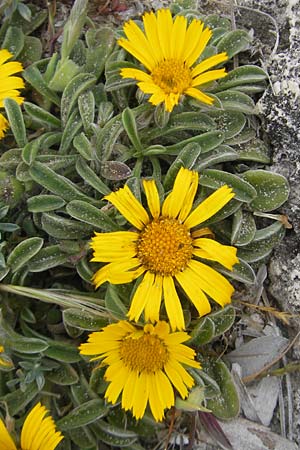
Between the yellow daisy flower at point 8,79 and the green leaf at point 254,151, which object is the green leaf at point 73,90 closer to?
the yellow daisy flower at point 8,79

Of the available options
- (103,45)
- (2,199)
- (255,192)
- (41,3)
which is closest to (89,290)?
(2,199)

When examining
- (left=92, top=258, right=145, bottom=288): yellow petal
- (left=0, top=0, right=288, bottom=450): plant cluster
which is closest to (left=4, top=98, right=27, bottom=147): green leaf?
(left=0, top=0, right=288, bottom=450): plant cluster

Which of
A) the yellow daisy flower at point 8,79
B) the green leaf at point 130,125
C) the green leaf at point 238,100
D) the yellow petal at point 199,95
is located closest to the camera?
the yellow petal at point 199,95

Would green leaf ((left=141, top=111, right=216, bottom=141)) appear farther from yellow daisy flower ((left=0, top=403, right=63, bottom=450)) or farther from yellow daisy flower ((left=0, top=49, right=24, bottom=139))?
yellow daisy flower ((left=0, top=403, right=63, bottom=450))

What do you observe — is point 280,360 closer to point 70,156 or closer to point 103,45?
point 70,156

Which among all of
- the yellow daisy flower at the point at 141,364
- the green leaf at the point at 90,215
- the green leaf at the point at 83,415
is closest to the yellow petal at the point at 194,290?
the yellow daisy flower at the point at 141,364

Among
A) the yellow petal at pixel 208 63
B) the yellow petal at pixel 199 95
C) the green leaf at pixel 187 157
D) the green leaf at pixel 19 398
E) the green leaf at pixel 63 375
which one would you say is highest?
the yellow petal at pixel 208 63

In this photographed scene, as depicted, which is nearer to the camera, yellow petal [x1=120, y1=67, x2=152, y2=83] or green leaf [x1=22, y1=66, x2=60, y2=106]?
yellow petal [x1=120, y1=67, x2=152, y2=83]
